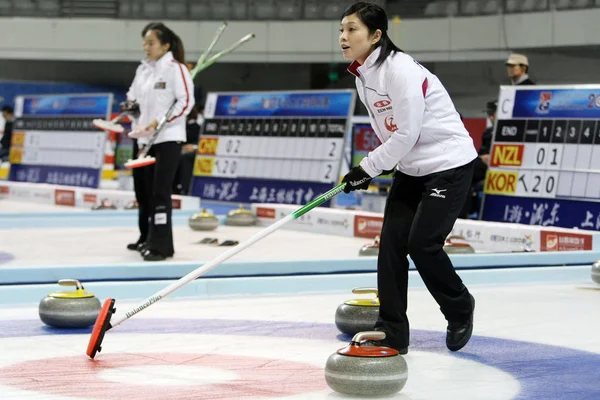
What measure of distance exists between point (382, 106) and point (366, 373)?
3.51 ft

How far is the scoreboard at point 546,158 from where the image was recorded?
8148 millimetres

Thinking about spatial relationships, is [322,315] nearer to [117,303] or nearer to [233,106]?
[117,303]

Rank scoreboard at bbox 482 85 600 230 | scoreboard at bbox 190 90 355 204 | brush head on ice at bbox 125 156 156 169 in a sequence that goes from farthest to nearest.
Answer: scoreboard at bbox 190 90 355 204 < scoreboard at bbox 482 85 600 230 < brush head on ice at bbox 125 156 156 169

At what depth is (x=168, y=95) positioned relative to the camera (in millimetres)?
6473

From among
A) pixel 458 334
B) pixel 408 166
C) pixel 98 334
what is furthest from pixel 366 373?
pixel 98 334

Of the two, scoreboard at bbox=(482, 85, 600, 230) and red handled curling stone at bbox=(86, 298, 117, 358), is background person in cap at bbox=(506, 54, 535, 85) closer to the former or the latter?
scoreboard at bbox=(482, 85, 600, 230)

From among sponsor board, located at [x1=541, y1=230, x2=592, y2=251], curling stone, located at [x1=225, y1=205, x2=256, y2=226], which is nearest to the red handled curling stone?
sponsor board, located at [x1=541, y1=230, x2=592, y2=251]

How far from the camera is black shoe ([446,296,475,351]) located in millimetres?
3654

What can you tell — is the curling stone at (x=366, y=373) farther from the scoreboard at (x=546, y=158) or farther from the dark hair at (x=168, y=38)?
the scoreboard at (x=546, y=158)

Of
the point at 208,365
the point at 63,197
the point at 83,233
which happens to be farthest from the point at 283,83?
the point at 208,365

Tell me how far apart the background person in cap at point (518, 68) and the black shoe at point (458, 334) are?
552 centimetres

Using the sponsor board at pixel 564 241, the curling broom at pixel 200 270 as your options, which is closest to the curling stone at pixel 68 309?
the curling broom at pixel 200 270

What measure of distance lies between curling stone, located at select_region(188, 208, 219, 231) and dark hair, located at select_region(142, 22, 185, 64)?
2793mm

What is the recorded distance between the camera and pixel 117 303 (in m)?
5.09
